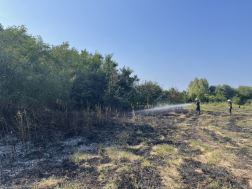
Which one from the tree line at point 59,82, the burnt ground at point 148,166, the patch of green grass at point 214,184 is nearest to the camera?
the patch of green grass at point 214,184

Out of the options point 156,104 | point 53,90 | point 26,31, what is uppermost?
point 26,31

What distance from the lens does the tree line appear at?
7.77 m

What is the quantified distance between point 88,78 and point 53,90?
7.43 metres

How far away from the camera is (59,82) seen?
34.6ft

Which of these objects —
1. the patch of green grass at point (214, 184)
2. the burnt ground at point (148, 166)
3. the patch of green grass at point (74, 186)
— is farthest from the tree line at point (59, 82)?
the patch of green grass at point (214, 184)

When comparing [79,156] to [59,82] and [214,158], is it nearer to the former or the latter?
[214,158]

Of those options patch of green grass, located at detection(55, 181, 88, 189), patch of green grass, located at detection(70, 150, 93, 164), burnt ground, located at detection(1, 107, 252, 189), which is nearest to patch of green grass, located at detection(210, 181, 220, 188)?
burnt ground, located at detection(1, 107, 252, 189)

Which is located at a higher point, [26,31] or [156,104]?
[26,31]

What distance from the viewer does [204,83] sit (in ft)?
129

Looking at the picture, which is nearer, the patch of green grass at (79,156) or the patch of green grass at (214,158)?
the patch of green grass at (214,158)

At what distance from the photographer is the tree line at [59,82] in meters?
7.77

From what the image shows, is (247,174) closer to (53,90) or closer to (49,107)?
(53,90)

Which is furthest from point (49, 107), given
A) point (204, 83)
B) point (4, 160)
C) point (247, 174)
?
point (204, 83)

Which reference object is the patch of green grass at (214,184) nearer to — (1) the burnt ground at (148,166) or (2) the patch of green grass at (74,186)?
(1) the burnt ground at (148,166)
